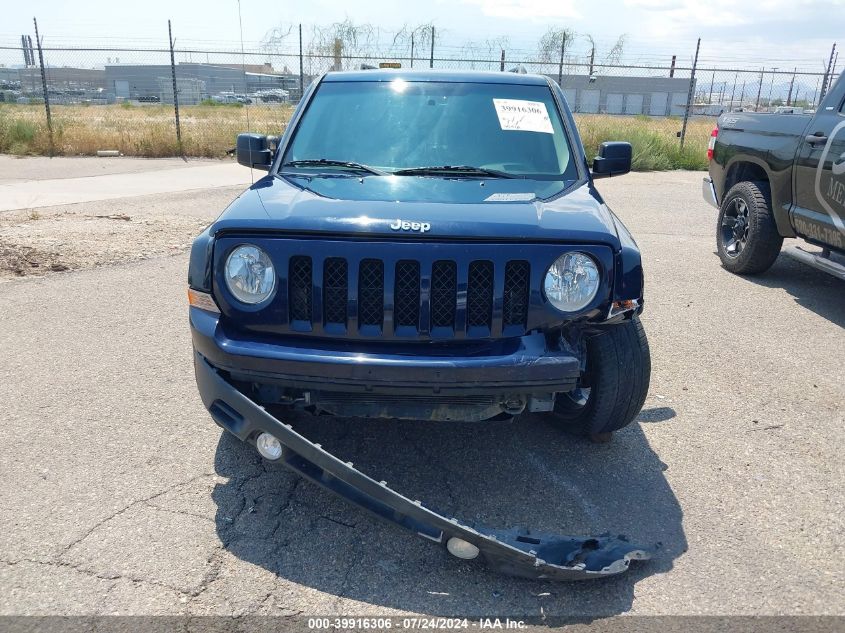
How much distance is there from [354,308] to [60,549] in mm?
1451

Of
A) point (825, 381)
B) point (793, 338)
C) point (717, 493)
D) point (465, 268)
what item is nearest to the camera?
point (465, 268)

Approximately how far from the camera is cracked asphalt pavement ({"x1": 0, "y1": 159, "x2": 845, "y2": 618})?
254 cm

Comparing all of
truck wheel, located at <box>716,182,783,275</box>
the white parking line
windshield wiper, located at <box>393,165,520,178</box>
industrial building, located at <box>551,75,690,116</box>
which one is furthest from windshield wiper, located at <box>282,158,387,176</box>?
industrial building, located at <box>551,75,690,116</box>

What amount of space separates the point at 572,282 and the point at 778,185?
4.44 metres

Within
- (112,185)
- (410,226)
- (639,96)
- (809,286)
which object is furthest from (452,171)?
(639,96)

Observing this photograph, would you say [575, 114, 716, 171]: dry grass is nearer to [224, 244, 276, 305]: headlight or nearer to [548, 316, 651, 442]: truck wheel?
[548, 316, 651, 442]: truck wheel

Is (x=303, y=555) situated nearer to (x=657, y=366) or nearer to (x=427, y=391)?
(x=427, y=391)

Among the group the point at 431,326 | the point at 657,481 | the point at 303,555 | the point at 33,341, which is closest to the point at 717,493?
the point at 657,481

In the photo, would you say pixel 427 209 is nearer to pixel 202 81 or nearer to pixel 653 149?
pixel 653 149

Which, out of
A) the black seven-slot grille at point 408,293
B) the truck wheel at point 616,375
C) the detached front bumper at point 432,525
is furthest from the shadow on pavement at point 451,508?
the black seven-slot grille at point 408,293

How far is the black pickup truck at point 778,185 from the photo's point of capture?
18.3ft

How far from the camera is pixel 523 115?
4.12 metres

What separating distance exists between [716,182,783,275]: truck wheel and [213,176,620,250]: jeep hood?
3698mm

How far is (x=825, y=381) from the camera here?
4477 mm
